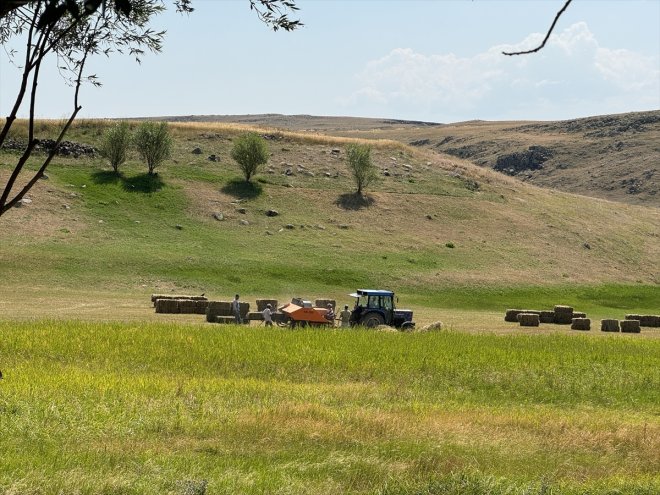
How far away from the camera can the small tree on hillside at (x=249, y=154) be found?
94.6 metres

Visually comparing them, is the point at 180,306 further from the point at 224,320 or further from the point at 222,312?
the point at 224,320

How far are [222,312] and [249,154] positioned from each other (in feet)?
161

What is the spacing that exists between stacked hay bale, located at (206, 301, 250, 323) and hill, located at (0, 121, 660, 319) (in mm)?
9517

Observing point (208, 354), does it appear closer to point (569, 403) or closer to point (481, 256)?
point (569, 403)

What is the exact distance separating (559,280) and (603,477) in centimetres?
6574

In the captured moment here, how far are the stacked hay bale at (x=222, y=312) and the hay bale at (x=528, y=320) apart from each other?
1681cm

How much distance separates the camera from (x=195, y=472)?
579 inches

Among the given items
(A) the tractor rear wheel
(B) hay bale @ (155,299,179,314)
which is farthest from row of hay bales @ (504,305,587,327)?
(B) hay bale @ (155,299,179,314)

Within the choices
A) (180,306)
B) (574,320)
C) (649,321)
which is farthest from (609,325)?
(180,306)

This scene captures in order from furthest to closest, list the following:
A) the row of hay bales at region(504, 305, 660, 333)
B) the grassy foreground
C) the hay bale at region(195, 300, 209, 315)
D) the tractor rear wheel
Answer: the row of hay bales at region(504, 305, 660, 333) → the hay bale at region(195, 300, 209, 315) → the tractor rear wheel → the grassy foreground

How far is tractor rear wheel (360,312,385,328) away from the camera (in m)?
43.9

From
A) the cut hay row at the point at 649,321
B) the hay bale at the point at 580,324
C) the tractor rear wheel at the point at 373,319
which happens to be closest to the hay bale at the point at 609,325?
the hay bale at the point at 580,324

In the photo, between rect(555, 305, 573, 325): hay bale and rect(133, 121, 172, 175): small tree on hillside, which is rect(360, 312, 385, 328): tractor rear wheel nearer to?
rect(555, 305, 573, 325): hay bale

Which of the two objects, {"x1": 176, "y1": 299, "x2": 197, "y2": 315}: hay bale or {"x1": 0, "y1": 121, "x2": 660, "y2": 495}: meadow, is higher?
{"x1": 0, "y1": 121, "x2": 660, "y2": 495}: meadow
